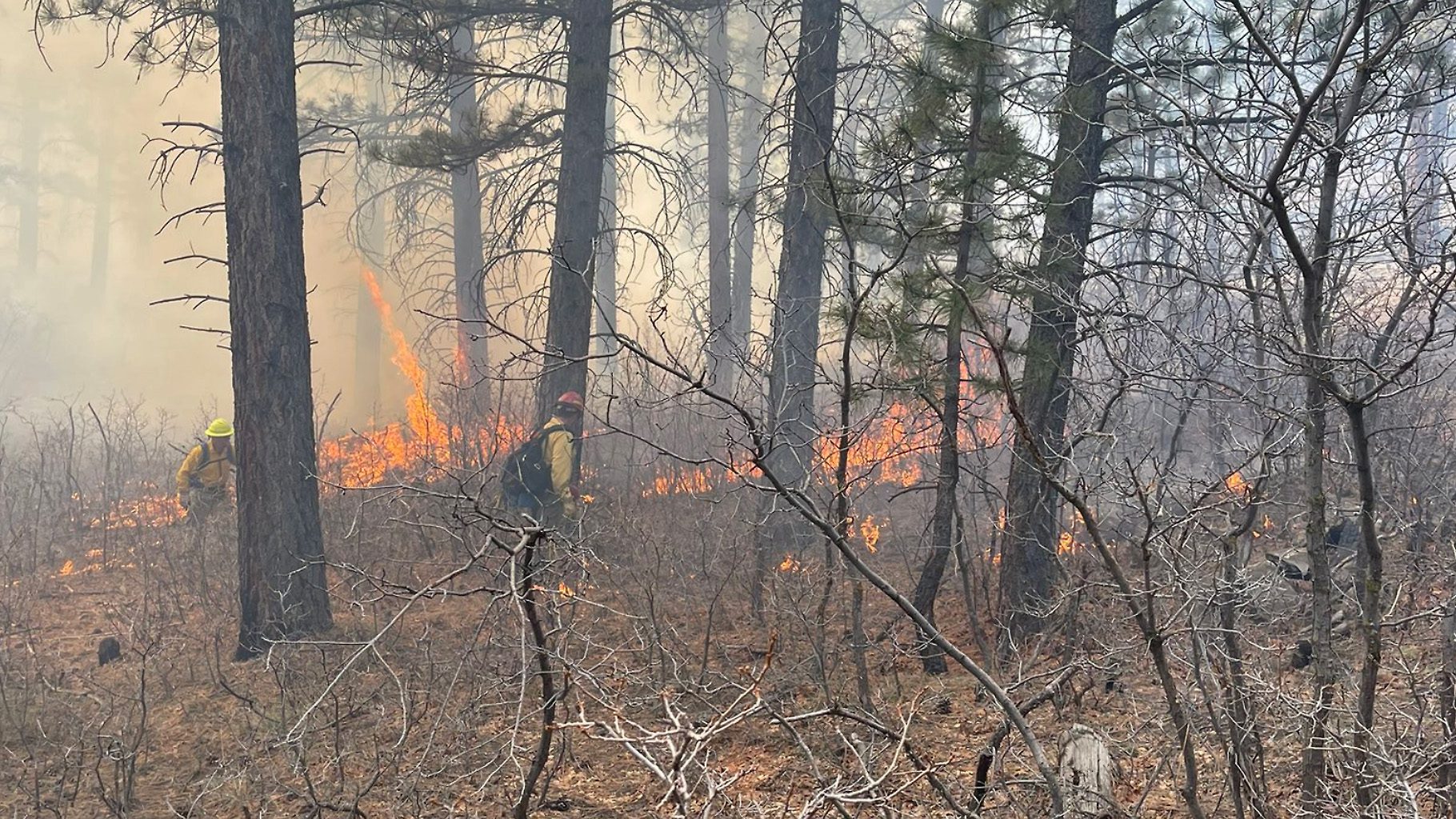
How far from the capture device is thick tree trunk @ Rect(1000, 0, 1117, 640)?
22.2 feet

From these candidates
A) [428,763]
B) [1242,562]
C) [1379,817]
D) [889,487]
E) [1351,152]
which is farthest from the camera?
[889,487]

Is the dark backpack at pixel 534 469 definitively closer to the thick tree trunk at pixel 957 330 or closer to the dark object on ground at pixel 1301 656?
the thick tree trunk at pixel 957 330

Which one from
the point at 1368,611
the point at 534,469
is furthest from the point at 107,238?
the point at 1368,611

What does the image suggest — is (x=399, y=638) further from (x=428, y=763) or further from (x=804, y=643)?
(x=804, y=643)

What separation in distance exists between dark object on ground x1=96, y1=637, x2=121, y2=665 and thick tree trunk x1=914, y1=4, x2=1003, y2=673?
6260mm

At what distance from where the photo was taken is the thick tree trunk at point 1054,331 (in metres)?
6.75

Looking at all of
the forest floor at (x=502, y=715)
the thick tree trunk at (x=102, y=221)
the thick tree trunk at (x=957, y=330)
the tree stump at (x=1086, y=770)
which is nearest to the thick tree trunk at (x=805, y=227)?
the forest floor at (x=502, y=715)

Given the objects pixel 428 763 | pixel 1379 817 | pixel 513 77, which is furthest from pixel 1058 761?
pixel 513 77

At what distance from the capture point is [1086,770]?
4.05m

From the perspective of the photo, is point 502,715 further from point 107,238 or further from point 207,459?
point 107,238

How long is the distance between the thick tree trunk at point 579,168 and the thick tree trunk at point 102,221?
124ft

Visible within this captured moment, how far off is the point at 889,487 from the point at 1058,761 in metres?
9.21

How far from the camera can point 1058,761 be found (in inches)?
167

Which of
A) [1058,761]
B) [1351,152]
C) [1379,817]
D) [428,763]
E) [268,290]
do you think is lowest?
[428,763]
